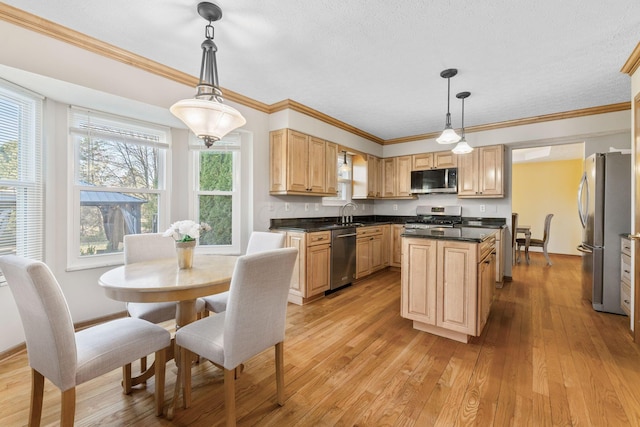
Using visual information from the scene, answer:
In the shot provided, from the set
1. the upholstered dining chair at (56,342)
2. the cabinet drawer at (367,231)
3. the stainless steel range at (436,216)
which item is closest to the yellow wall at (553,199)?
the stainless steel range at (436,216)

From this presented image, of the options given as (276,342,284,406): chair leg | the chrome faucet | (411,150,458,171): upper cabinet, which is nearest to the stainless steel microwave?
(411,150,458,171): upper cabinet

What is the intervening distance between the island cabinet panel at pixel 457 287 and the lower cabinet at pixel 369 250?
1881 mm

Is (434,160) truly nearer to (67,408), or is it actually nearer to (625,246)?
(625,246)

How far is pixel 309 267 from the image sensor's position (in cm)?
341

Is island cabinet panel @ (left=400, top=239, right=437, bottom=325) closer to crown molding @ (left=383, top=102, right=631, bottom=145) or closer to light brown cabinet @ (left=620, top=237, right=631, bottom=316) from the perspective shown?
light brown cabinet @ (left=620, top=237, right=631, bottom=316)

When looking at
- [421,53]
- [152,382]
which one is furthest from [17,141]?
[421,53]

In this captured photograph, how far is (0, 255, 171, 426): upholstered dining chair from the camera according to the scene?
117 centimetres

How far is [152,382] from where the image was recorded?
189 cm

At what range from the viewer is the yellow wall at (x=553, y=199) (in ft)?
21.4

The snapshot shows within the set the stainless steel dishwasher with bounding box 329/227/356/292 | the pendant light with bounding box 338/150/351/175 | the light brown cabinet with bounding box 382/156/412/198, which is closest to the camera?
the stainless steel dishwasher with bounding box 329/227/356/292

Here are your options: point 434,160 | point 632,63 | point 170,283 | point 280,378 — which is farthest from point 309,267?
point 632,63

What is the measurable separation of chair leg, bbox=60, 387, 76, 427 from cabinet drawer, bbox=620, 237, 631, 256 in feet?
15.0

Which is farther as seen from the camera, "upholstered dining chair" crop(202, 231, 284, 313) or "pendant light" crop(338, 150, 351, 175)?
"pendant light" crop(338, 150, 351, 175)

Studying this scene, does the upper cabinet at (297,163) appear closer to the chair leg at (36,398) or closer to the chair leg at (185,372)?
the chair leg at (185,372)
